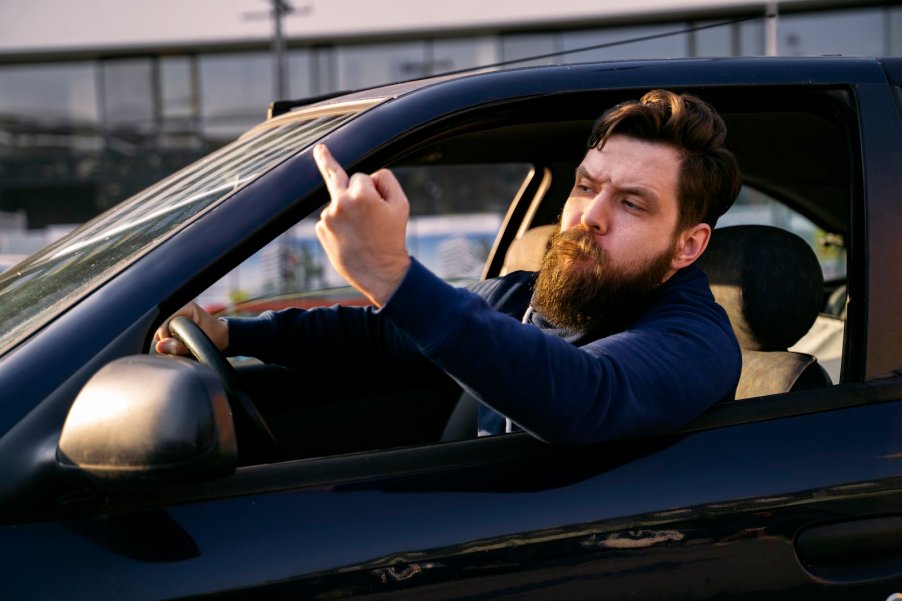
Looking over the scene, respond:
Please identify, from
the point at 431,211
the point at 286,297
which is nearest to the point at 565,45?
the point at 431,211

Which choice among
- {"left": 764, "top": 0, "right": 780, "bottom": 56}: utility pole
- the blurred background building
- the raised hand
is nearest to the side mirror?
the raised hand

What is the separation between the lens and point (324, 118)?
5.54 feet

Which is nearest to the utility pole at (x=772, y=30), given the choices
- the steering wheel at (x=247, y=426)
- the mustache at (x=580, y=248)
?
the mustache at (x=580, y=248)

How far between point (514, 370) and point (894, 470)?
0.61 m

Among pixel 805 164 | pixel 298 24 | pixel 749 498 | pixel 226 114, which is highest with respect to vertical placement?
pixel 298 24

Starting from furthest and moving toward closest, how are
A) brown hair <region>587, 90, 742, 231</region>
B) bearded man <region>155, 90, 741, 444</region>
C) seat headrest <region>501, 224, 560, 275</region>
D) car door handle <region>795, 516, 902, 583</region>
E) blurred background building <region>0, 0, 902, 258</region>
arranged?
1. blurred background building <region>0, 0, 902, 258</region>
2. seat headrest <region>501, 224, 560, 275</region>
3. brown hair <region>587, 90, 742, 231</region>
4. car door handle <region>795, 516, 902, 583</region>
5. bearded man <region>155, 90, 741, 444</region>

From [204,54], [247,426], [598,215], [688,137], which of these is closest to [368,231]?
[247,426]

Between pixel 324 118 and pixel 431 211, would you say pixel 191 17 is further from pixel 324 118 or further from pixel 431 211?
pixel 324 118

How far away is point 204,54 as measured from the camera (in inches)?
717

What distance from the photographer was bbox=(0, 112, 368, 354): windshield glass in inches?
53.4

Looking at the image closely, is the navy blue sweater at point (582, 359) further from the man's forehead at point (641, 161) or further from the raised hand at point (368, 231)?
the man's forehead at point (641, 161)

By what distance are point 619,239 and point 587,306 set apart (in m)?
0.13

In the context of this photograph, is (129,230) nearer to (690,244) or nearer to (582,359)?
(582,359)

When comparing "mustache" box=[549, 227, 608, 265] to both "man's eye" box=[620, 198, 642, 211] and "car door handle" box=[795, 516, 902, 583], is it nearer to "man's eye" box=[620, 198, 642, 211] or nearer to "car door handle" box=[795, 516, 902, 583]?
"man's eye" box=[620, 198, 642, 211]
